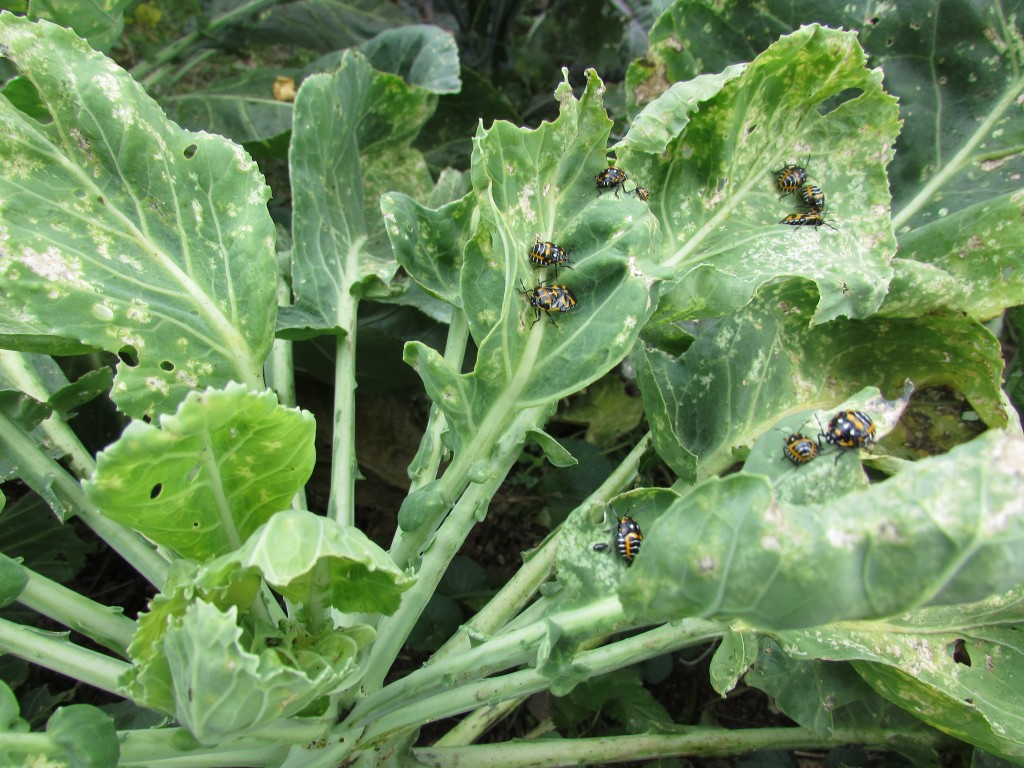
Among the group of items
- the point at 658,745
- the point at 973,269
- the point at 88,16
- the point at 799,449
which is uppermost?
→ the point at 88,16

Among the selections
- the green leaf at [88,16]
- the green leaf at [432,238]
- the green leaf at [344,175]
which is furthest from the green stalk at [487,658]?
the green leaf at [88,16]

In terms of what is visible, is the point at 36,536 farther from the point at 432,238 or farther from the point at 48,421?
the point at 432,238

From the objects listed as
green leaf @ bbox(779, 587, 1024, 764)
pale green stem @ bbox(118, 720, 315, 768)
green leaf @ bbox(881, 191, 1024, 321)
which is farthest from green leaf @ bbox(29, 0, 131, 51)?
green leaf @ bbox(779, 587, 1024, 764)

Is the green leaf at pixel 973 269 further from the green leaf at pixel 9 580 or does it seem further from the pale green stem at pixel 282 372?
the green leaf at pixel 9 580

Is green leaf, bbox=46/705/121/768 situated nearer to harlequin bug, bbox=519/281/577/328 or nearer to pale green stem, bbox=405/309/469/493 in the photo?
pale green stem, bbox=405/309/469/493

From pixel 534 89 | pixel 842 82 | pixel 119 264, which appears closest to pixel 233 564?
pixel 119 264

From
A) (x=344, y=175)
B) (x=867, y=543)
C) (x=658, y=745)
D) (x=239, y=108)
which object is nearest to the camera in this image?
(x=867, y=543)

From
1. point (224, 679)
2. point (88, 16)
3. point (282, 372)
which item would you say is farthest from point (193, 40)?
point (224, 679)
